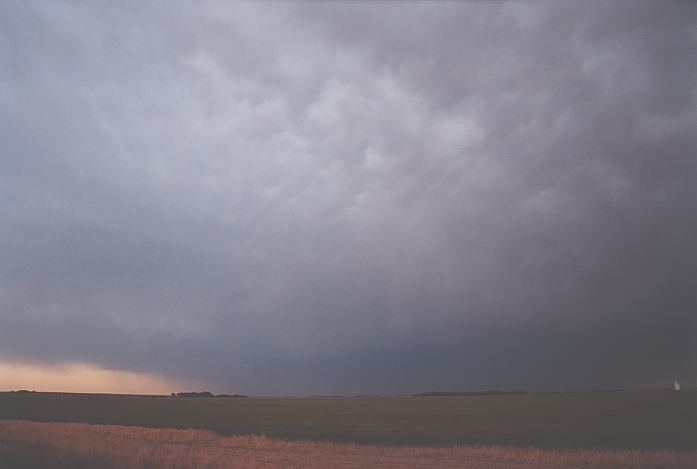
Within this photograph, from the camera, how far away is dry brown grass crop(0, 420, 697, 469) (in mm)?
19453

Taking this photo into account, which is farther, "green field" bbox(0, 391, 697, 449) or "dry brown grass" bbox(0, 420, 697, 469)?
"green field" bbox(0, 391, 697, 449)

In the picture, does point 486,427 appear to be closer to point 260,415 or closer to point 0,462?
point 260,415

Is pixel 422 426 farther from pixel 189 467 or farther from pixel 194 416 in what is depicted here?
pixel 189 467

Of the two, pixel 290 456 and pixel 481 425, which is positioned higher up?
pixel 481 425

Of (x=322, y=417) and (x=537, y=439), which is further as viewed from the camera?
(x=322, y=417)

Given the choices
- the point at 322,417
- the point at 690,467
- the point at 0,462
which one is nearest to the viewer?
the point at 0,462

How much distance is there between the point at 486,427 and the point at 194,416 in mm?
40618

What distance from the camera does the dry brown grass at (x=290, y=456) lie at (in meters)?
19.5

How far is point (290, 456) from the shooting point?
104 feet

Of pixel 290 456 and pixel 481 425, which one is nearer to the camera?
pixel 290 456

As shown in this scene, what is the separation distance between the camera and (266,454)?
3322 centimetres

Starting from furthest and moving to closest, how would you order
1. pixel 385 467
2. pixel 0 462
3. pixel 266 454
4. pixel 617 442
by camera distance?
pixel 617 442 < pixel 266 454 < pixel 385 467 < pixel 0 462

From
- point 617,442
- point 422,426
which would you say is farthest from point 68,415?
point 617,442

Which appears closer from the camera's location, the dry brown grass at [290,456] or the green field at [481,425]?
the dry brown grass at [290,456]
